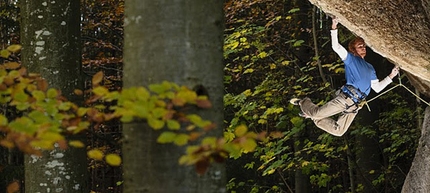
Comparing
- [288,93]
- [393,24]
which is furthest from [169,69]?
[288,93]

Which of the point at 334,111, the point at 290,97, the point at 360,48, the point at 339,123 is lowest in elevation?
the point at 290,97

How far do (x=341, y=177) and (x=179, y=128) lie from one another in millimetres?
16368

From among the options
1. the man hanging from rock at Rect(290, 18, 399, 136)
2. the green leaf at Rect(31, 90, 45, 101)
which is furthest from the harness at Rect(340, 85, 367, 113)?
the green leaf at Rect(31, 90, 45, 101)

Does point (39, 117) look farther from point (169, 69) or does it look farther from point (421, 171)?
point (421, 171)

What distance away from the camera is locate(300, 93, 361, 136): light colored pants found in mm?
8477

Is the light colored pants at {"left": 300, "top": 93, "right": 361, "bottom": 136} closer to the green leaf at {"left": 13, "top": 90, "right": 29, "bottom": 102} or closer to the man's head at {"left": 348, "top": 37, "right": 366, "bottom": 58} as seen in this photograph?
the man's head at {"left": 348, "top": 37, "right": 366, "bottom": 58}

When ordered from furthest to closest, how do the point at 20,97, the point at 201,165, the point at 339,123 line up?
1. the point at 339,123
2. the point at 20,97
3. the point at 201,165

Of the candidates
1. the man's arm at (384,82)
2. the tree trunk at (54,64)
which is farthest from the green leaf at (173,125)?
the man's arm at (384,82)

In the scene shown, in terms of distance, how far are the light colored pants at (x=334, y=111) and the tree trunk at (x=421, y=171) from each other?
1282mm

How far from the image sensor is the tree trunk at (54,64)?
217 inches

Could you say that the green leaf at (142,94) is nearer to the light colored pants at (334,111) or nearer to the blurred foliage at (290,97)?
the light colored pants at (334,111)

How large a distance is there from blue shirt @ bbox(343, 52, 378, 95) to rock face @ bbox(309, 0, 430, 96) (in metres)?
0.26

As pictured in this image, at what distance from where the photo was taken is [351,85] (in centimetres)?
823

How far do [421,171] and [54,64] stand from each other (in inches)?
226
